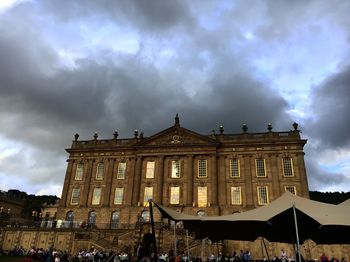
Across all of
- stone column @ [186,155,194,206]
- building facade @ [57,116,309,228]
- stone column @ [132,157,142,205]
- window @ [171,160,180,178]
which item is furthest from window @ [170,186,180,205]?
stone column @ [132,157,142,205]

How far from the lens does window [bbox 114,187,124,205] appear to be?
42741 mm

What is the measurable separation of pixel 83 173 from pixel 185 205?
1584cm

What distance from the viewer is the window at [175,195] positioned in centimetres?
4088

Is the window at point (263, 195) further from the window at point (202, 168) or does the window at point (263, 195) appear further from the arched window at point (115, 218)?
the arched window at point (115, 218)

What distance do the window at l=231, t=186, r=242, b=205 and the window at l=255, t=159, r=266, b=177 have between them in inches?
121

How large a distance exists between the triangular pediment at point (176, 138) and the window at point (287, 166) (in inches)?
374

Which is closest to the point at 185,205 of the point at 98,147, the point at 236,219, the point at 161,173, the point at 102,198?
the point at 161,173

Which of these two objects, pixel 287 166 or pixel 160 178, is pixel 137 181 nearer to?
pixel 160 178

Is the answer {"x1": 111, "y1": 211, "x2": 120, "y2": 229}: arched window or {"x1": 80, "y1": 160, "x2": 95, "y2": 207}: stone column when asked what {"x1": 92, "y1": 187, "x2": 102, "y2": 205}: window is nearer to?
{"x1": 80, "y1": 160, "x2": 95, "y2": 207}: stone column

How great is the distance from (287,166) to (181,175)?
43.8 ft

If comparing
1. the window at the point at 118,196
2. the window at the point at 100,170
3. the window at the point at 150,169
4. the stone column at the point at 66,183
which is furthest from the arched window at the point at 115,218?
the stone column at the point at 66,183

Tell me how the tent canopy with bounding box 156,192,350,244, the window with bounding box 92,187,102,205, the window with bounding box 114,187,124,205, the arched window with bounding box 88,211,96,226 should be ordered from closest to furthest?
the tent canopy with bounding box 156,192,350,244
the arched window with bounding box 88,211,96,226
the window with bounding box 114,187,124,205
the window with bounding box 92,187,102,205

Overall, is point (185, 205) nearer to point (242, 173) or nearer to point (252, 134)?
point (242, 173)

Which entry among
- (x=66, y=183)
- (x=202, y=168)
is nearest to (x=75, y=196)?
(x=66, y=183)
